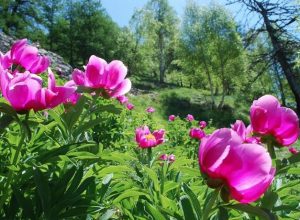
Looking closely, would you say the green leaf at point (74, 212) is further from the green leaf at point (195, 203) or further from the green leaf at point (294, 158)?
the green leaf at point (294, 158)

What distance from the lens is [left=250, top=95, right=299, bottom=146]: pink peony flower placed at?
4.15ft

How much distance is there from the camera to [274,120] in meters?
1.28

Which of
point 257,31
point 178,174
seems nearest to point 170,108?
point 257,31

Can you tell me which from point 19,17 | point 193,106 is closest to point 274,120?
point 193,106

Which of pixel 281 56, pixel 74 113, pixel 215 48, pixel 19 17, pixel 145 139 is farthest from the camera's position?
pixel 19 17

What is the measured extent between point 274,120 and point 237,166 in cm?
44

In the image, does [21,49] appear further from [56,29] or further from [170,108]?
[56,29]

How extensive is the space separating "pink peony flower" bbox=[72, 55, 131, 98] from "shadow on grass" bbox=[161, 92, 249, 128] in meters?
22.5

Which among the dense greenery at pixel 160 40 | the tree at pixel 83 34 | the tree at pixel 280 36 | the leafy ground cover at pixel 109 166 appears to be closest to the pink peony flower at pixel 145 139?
the leafy ground cover at pixel 109 166

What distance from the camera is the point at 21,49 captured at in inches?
64.4

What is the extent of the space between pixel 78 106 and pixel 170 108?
24398mm

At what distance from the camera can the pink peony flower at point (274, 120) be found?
1266mm

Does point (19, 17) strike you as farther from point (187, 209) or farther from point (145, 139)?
point (187, 209)

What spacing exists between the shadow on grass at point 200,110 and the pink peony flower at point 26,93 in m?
22.9
